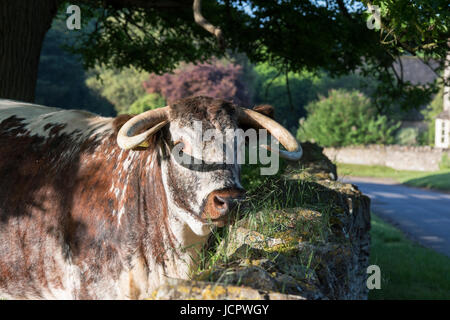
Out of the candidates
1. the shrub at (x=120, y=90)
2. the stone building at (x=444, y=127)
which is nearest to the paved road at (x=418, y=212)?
the stone building at (x=444, y=127)

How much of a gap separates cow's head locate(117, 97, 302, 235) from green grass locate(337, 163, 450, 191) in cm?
1607

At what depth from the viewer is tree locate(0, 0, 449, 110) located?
23.1ft

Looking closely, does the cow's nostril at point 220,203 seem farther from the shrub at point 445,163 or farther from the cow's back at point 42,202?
the shrub at point 445,163

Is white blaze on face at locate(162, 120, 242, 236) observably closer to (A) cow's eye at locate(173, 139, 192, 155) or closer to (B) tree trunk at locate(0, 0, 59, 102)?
(A) cow's eye at locate(173, 139, 192, 155)

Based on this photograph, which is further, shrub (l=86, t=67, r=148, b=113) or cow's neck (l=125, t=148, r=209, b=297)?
shrub (l=86, t=67, r=148, b=113)

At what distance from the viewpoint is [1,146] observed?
4559 millimetres

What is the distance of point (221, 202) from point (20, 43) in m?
5.60

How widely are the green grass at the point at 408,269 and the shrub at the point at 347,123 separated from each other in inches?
1343

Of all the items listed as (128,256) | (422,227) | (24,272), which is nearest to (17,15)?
(24,272)

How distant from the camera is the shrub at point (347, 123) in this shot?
45.9m

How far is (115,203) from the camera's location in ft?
12.9

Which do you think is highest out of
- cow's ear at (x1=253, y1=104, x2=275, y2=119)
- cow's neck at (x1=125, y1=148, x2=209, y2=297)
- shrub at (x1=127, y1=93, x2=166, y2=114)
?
shrub at (x1=127, y1=93, x2=166, y2=114)

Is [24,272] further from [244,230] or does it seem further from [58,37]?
[58,37]

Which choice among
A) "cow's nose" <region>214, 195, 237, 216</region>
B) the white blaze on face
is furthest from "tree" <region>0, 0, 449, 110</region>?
"cow's nose" <region>214, 195, 237, 216</region>
